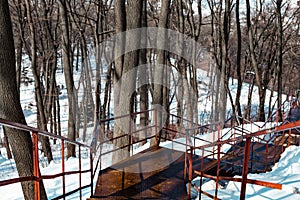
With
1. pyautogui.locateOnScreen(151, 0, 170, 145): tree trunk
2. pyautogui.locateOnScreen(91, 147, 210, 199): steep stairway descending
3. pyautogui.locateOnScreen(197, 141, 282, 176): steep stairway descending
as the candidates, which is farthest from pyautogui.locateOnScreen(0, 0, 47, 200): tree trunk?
pyautogui.locateOnScreen(151, 0, 170, 145): tree trunk

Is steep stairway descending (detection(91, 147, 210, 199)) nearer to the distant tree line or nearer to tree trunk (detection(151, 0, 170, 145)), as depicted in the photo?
the distant tree line

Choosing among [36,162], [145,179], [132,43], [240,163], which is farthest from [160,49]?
[36,162]

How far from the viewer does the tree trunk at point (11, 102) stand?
473 centimetres

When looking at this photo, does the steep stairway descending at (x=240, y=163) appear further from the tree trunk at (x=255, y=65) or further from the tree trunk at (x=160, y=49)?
the tree trunk at (x=255, y=65)

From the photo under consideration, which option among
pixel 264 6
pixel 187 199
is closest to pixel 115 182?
pixel 187 199

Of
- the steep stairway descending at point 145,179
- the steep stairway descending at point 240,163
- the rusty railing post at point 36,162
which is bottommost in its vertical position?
the steep stairway descending at point 240,163

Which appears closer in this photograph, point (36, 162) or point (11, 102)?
point (36, 162)

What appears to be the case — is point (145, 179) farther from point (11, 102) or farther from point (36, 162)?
point (11, 102)

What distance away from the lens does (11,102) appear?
4.77m

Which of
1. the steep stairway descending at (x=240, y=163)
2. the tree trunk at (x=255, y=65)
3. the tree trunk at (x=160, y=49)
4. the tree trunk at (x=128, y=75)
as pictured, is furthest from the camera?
the tree trunk at (x=255, y=65)

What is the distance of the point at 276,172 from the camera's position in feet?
17.9

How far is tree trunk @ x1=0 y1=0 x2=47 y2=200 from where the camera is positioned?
473cm

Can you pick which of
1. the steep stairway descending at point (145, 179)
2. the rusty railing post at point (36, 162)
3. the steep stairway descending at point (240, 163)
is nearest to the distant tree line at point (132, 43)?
the steep stairway descending at point (145, 179)

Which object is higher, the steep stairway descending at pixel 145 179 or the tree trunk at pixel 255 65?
the tree trunk at pixel 255 65
